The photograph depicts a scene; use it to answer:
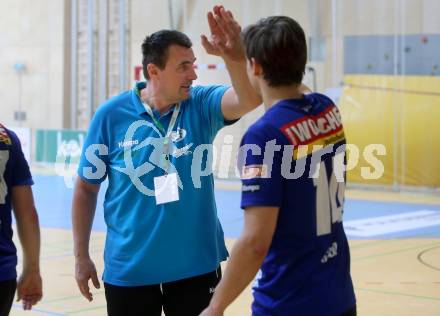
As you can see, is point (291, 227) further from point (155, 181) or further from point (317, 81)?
point (317, 81)

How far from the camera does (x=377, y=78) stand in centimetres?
1745

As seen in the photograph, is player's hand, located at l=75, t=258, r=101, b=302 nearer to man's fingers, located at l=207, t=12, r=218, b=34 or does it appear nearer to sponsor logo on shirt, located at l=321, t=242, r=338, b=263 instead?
man's fingers, located at l=207, t=12, r=218, b=34

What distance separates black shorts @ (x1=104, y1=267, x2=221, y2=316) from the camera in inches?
150

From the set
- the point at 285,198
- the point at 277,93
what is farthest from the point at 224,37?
the point at 285,198

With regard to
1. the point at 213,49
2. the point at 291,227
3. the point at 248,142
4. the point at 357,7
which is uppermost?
the point at 357,7

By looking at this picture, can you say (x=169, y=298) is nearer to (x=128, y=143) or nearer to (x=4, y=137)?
(x=128, y=143)

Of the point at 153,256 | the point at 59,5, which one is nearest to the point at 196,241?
the point at 153,256

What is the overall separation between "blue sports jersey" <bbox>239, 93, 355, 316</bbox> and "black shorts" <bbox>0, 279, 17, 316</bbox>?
1.18 m

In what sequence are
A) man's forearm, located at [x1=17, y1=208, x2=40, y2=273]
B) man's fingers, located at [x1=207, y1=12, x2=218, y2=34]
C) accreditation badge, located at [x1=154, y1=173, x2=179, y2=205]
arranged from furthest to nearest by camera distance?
accreditation badge, located at [x1=154, y1=173, x2=179, y2=205] < man's forearm, located at [x1=17, y1=208, x2=40, y2=273] < man's fingers, located at [x1=207, y1=12, x2=218, y2=34]

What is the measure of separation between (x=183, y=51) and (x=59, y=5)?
21.9 m

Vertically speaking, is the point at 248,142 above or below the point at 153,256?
above

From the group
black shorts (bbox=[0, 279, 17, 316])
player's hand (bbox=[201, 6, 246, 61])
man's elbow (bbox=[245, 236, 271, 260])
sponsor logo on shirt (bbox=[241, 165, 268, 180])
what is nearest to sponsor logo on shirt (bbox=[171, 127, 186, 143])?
player's hand (bbox=[201, 6, 246, 61])

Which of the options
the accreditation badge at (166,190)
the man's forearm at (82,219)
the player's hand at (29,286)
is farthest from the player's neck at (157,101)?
the player's hand at (29,286)

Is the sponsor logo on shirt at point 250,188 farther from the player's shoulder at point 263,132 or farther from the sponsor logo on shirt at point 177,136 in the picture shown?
the sponsor logo on shirt at point 177,136
